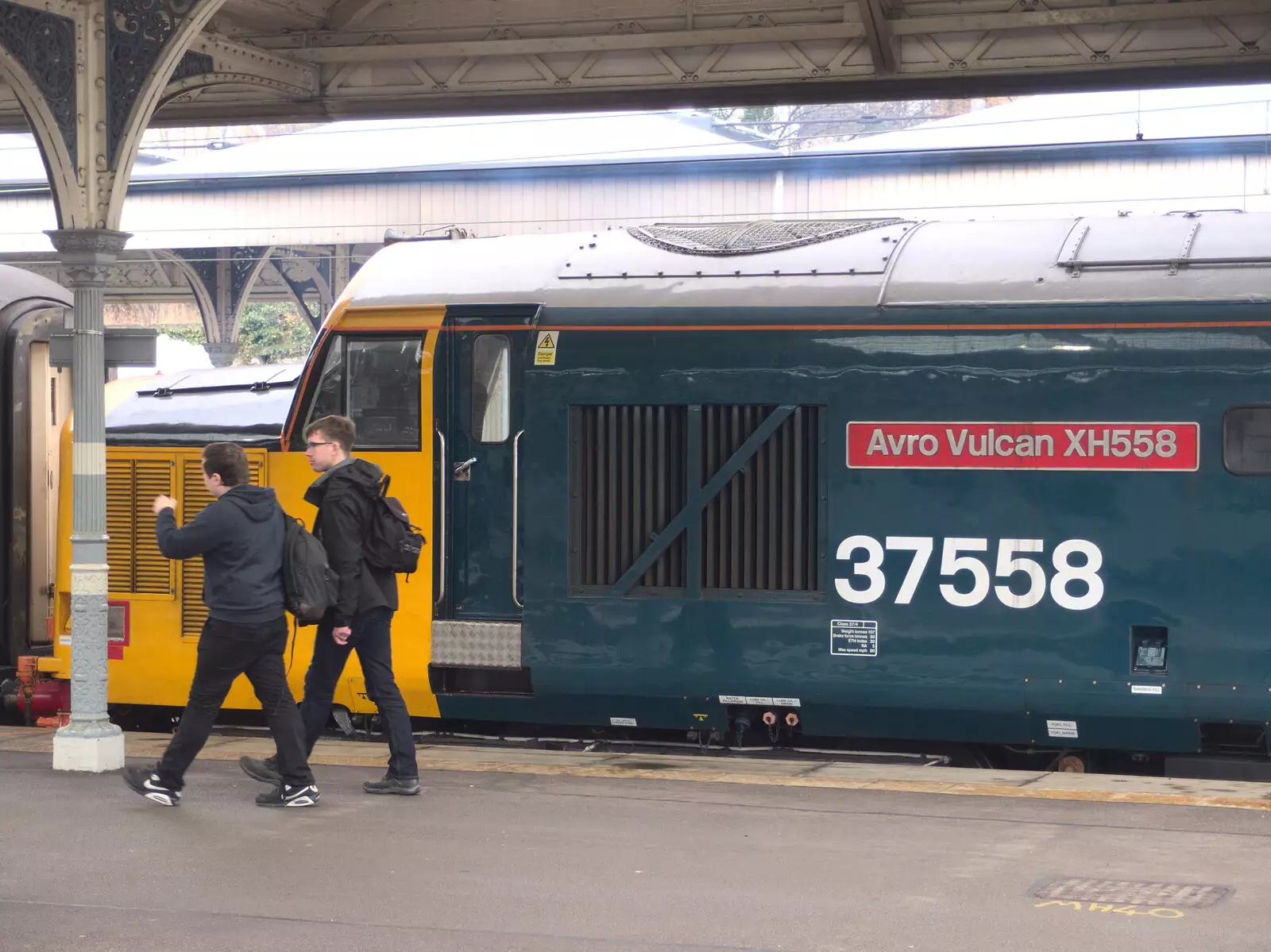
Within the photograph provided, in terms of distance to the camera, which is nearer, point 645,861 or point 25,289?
point 645,861

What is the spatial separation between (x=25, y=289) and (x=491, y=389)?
431 centimetres

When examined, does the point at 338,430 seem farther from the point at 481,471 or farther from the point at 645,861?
the point at 645,861

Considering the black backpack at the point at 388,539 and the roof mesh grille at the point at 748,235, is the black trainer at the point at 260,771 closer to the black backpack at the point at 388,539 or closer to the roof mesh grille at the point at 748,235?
the black backpack at the point at 388,539

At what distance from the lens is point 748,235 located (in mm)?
8945

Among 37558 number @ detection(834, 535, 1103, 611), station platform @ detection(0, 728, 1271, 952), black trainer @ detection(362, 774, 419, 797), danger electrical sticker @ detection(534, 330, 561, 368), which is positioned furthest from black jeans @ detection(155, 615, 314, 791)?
37558 number @ detection(834, 535, 1103, 611)

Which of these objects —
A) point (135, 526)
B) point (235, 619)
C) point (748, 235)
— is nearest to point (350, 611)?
point (235, 619)

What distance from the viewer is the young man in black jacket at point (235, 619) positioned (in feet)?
23.4

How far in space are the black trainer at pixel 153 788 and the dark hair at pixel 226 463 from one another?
1.40 meters

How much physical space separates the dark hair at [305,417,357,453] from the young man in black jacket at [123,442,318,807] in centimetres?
37

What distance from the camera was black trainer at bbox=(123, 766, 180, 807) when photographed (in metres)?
7.29

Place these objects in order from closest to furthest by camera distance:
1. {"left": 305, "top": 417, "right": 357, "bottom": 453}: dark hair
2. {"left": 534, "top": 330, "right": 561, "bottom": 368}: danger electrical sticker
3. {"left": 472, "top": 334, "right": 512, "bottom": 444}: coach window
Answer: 1. {"left": 305, "top": 417, "right": 357, "bottom": 453}: dark hair
2. {"left": 534, "top": 330, "right": 561, "bottom": 368}: danger electrical sticker
3. {"left": 472, "top": 334, "right": 512, "bottom": 444}: coach window

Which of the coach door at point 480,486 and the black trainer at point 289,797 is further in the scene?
the coach door at point 480,486

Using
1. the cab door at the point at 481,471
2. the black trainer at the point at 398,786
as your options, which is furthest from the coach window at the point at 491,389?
the black trainer at the point at 398,786

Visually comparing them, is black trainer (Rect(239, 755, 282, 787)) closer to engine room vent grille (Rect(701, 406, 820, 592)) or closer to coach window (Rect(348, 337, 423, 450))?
coach window (Rect(348, 337, 423, 450))
